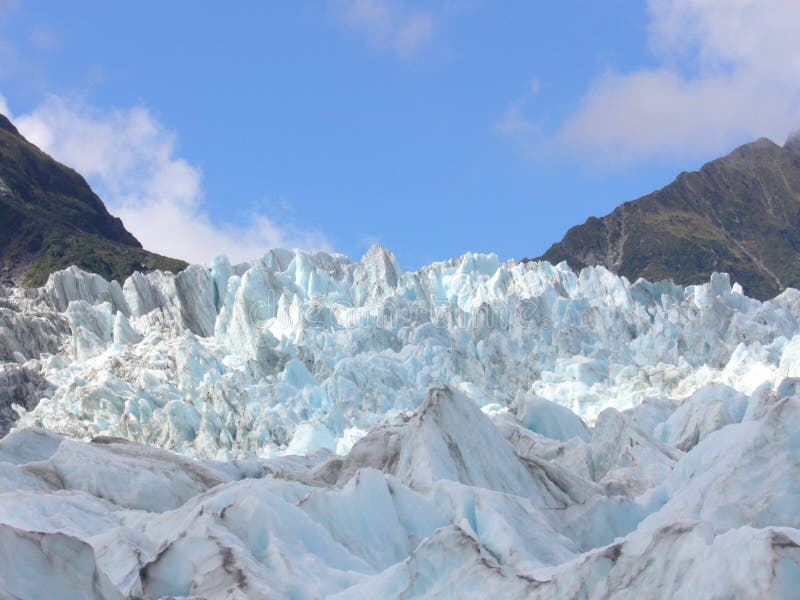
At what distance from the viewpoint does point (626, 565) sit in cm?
870

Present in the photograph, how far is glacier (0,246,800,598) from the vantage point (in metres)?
10.3

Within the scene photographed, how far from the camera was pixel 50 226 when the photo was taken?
84.6m

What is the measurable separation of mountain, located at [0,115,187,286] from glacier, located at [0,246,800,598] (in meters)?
16.8

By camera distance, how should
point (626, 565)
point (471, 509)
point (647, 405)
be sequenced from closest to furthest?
point (626, 565)
point (471, 509)
point (647, 405)

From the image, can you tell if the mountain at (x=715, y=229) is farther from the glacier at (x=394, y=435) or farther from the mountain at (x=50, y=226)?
the glacier at (x=394, y=435)

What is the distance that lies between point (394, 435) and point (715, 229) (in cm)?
10908

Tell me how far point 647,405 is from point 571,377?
38.7 feet

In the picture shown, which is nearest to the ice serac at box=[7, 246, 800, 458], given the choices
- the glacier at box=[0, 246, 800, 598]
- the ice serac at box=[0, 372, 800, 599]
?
the glacier at box=[0, 246, 800, 598]

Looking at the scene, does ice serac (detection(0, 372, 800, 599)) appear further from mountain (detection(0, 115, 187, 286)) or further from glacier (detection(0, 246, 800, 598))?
mountain (detection(0, 115, 187, 286))

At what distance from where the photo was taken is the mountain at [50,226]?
7650 centimetres

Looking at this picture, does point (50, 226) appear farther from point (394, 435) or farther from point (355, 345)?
point (394, 435)

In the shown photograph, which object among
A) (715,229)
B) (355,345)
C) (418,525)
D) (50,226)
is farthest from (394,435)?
(715,229)

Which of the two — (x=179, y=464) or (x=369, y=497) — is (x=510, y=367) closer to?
(x=179, y=464)

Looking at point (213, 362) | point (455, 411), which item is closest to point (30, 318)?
point (213, 362)
